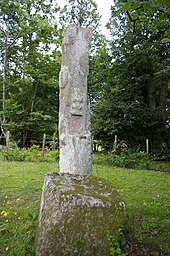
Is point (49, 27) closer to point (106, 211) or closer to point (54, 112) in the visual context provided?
point (54, 112)

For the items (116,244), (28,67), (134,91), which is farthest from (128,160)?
(28,67)

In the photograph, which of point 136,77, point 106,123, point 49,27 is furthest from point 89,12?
point 106,123

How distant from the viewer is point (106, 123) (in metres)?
15.1

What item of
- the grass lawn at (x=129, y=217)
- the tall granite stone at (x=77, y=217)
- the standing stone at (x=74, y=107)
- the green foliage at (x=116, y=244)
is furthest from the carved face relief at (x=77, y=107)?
the green foliage at (x=116, y=244)

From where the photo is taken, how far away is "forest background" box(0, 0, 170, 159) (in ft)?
48.2

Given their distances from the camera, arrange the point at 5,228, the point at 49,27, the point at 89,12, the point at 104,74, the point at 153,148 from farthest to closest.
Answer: the point at 89,12 < the point at 49,27 < the point at 104,74 < the point at 153,148 < the point at 5,228

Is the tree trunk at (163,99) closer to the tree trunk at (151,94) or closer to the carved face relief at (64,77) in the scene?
the tree trunk at (151,94)

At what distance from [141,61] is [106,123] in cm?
446

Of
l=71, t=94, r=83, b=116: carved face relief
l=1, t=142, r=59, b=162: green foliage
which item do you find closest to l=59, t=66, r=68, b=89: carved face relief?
l=71, t=94, r=83, b=116: carved face relief

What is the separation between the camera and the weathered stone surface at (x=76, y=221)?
8.24 feet

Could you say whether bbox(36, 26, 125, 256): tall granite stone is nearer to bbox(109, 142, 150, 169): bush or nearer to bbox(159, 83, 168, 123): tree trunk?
bbox(109, 142, 150, 169): bush

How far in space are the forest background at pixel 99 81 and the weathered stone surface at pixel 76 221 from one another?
1025cm

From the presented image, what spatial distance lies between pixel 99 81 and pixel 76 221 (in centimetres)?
1614

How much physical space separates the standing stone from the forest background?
8408mm
